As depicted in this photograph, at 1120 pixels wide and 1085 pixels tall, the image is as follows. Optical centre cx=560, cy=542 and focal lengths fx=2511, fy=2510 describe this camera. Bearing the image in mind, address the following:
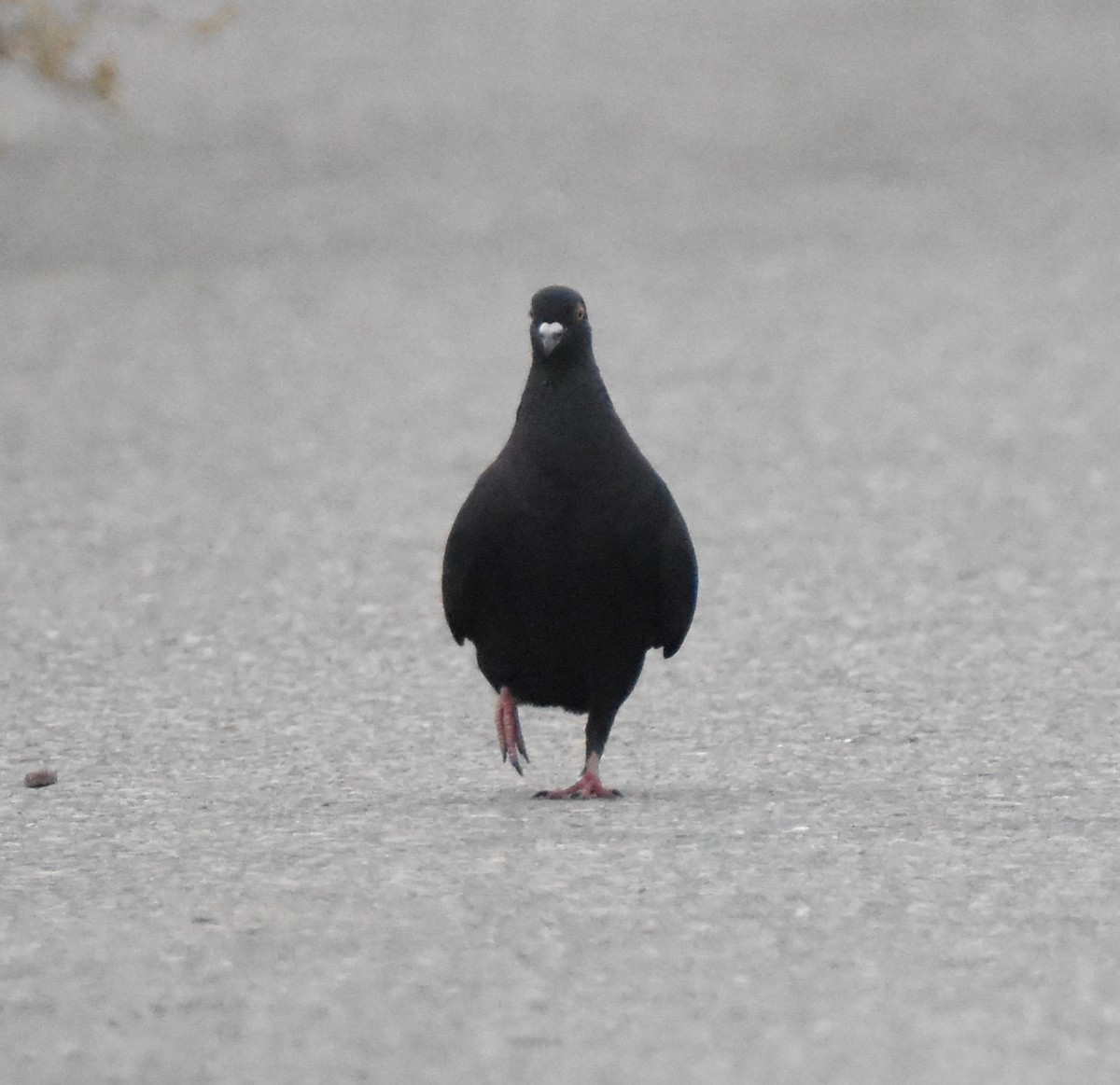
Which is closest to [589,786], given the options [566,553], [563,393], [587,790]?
[587,790]

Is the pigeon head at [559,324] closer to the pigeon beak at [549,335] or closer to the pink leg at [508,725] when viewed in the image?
the pigeon beak at [549,335]

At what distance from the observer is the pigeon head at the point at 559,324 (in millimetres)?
7039

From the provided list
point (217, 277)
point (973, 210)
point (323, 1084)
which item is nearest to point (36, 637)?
point (323, 1084)

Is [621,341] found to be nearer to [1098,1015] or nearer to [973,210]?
[973,210]

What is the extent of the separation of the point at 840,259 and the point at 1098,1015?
19.4 m

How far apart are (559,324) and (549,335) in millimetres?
92

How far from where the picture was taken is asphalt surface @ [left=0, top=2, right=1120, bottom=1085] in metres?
5.08

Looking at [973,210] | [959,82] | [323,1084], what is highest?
[959,82]

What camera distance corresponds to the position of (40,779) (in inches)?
302

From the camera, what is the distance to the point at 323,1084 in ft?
14.6

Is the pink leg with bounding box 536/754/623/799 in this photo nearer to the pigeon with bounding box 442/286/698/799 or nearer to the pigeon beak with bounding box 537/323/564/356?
the pigeon with bounding box 442/286/698/799

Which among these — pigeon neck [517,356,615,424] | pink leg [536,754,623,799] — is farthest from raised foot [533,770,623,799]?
pigeon neck [517,356,615,424]

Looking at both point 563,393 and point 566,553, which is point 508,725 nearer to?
point 566,553

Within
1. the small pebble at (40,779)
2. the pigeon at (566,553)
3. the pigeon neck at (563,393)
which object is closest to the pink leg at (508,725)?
the pigeon at (566,553)
